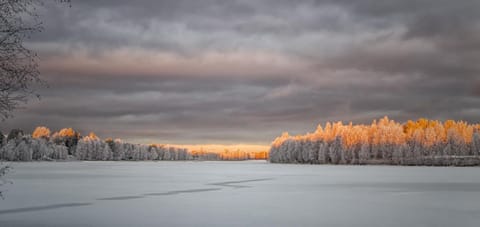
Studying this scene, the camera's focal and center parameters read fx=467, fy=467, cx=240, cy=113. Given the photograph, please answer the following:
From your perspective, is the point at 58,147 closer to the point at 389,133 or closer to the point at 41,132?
the point at 41,132

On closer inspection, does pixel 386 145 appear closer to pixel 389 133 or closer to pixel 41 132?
pixel 389 133

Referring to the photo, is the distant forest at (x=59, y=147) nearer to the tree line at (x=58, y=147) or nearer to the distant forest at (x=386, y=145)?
the tree line at (x=58, y=147)

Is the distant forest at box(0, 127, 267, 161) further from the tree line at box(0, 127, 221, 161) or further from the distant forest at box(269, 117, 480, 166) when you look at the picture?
the distant forest at box(269, 117, 480, 166)

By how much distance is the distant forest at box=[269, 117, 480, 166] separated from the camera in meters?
A: 116

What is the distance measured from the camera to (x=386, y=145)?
124875 mm

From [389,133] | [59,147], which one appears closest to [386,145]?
[389,133]

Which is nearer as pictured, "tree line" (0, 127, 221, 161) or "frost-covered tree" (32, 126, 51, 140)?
"tree line" (0, 127, 221, 161)

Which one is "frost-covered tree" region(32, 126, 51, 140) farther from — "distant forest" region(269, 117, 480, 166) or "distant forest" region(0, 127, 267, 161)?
"distant forest" region(269, 117, 480, 166)

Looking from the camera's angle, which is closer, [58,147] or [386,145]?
[386,145]

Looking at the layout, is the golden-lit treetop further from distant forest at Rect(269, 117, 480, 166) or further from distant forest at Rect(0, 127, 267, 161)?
distant forest at Rect(0, 127, 267, 161)

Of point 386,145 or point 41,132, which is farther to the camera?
point 41,132

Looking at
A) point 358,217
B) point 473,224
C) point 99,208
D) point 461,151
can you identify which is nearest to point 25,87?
point 99,208

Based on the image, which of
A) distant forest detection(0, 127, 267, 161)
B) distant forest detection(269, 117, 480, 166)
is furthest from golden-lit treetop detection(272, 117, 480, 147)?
distant forest detection(0, 127, 267, 161)

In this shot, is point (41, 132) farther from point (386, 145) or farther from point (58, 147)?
point (386, 145)
